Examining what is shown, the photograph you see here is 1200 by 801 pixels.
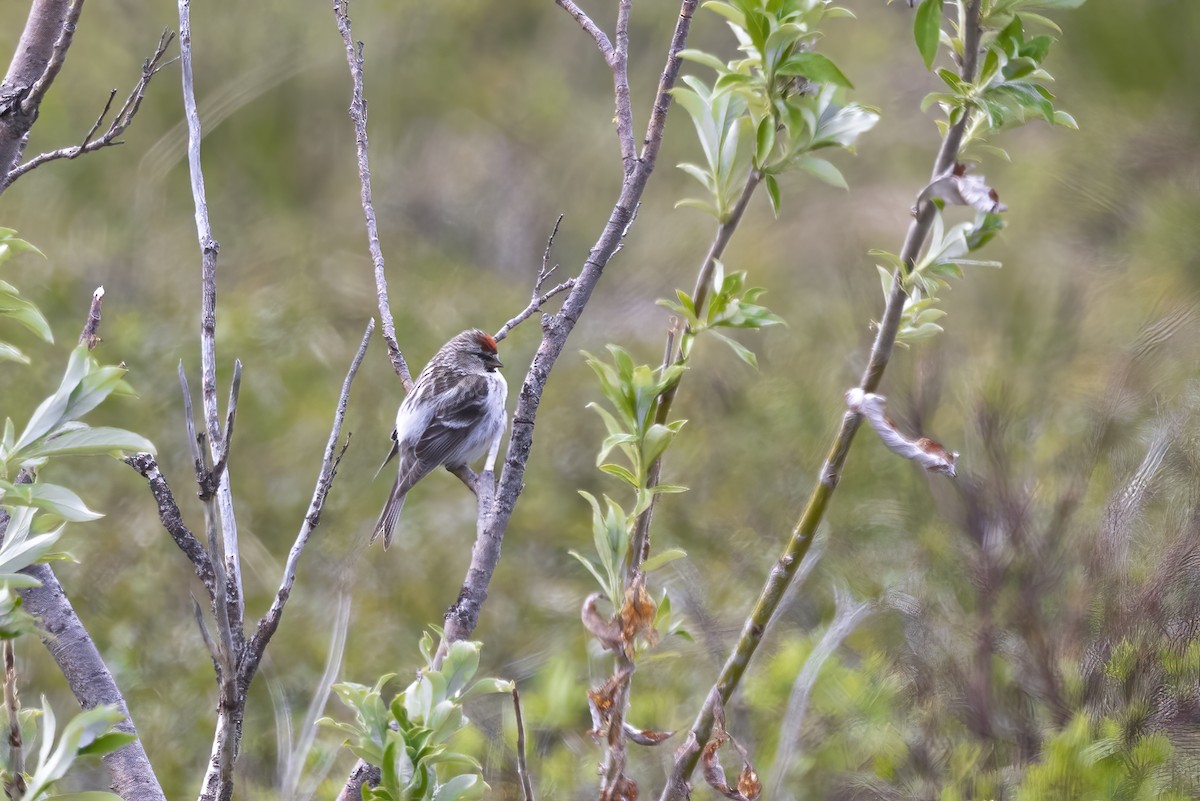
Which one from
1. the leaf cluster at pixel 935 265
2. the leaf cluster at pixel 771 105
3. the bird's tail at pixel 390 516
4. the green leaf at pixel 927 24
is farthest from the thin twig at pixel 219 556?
the bird's tail at pixel 390 516

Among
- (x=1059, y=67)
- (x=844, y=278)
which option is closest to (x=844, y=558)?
(x=844, y=278)

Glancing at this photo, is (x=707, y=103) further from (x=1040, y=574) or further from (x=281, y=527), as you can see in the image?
(x=281, y=527)

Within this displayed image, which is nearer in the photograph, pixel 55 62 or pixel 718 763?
pixel 718 763

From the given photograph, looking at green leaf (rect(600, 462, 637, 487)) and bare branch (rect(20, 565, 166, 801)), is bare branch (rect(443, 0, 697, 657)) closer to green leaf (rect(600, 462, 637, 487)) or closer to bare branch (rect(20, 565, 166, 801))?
green leaf (rect(600, 462, 637, 487))

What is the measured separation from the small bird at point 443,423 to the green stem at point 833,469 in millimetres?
3383

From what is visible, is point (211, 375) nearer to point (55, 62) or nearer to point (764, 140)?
point (55, 62)

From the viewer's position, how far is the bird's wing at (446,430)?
15.3 ft

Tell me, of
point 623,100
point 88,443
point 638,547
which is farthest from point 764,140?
point 88,443

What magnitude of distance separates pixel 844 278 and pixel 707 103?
14.1 ft

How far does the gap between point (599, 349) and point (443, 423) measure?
2.26 metres

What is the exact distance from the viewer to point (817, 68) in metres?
1.11

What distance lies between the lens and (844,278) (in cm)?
538

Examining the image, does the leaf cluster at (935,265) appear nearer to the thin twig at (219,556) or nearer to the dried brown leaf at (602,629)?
the dried brown leaf at (602,629)

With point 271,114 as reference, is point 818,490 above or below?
below
